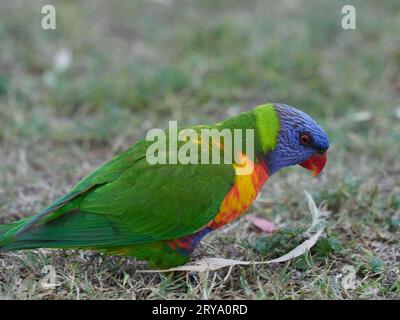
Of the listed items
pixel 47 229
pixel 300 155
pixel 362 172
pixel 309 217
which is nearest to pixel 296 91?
pixel 362 172

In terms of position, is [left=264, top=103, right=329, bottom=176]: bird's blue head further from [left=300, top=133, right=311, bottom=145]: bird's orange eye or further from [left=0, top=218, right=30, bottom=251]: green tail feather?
Answer: [left=0, top=218, right=30, bottom=251]: green tail feather

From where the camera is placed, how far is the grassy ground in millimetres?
3260

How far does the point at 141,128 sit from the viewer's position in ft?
16.6

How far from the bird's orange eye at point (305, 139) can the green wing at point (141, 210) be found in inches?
17.9

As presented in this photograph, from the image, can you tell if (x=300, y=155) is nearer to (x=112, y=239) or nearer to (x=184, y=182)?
(x=184, y=182)

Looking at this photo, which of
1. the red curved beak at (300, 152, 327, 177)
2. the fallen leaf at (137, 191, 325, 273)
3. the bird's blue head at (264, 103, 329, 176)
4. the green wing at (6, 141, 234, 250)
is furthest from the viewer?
the red curved beak at (300, 152, 327, 177)

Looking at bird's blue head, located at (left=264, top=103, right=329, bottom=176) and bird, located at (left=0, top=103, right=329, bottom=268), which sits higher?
bird's blue head, located at (left=264, top=103, right=329, bottom=176)

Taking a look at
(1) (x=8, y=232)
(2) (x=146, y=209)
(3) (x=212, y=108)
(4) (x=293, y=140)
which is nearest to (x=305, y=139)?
(4) (x=293, y=140)

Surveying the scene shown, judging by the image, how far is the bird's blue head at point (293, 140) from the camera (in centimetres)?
331

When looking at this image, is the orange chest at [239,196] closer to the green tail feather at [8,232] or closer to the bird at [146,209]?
the bird at [146,209]

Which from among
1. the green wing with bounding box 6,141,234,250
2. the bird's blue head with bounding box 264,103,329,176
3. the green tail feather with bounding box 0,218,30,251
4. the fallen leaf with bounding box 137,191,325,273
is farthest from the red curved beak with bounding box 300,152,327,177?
the green tail feather with bounding box 0,218,30,251

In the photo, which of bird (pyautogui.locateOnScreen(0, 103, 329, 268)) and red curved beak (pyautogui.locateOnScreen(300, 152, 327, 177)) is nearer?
bird (pyautogui.locateOnScreen(0, 103, 329, 268))

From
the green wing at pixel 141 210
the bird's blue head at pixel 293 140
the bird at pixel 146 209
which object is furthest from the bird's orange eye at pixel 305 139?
the green wing at pixel 141 210

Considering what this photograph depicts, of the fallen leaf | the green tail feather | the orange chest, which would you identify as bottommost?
the fallen leaf
